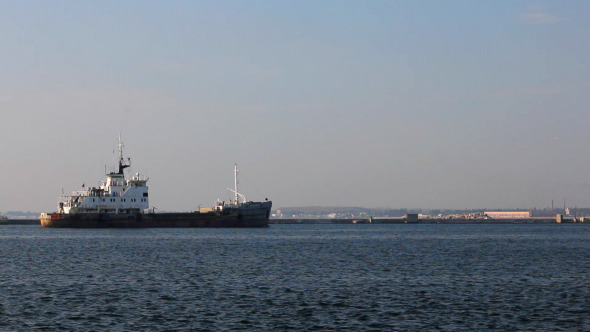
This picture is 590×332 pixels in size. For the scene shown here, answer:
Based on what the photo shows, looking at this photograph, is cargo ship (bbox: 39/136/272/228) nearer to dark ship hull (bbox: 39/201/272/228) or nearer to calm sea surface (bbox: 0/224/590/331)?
dark ship hull (bbox: 39/201/272/228)

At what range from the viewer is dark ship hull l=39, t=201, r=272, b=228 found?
5384 inches

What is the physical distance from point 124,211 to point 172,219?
9.65 metres

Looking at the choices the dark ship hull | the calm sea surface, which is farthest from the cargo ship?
the calm sea surface

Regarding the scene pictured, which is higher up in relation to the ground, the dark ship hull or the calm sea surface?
the dark ship hull

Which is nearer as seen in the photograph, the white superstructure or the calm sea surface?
the calm sea surface

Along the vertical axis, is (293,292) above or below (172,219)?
below

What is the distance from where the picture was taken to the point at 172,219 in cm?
14425

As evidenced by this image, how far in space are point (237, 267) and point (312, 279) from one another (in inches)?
385

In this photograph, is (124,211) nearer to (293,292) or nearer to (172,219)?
(172,219)

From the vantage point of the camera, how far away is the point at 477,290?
4253 cm

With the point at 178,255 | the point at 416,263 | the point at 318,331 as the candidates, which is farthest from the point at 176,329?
the point at 178,255

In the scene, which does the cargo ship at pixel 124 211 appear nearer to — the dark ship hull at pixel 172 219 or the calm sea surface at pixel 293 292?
the dark ship hull at pixel 172 219

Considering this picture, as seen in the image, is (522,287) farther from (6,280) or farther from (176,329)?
(6,280)

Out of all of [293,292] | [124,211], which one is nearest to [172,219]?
[124,211]
